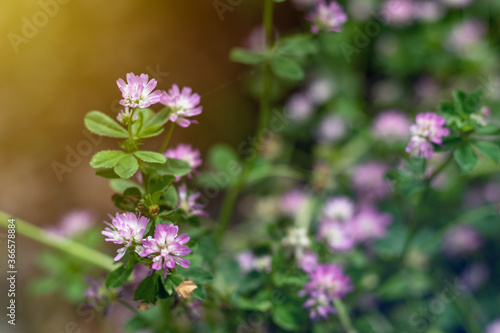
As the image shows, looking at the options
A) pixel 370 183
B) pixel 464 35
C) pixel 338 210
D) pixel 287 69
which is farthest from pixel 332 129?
pixel 287 69

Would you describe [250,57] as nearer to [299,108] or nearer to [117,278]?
[117,278]

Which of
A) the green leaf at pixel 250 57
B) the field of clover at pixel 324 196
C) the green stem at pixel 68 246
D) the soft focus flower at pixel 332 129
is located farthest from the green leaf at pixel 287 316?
the soft focus flower at pixel 332 129

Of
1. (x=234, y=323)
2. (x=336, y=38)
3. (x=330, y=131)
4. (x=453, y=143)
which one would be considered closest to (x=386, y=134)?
(x=330, y=131)

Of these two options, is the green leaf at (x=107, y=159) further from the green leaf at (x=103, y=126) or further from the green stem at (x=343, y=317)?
the green stem at (x=343, y=317)

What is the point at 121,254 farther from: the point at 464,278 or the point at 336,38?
the point at 336,38

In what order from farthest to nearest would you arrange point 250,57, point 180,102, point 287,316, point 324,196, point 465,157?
1. point 324,196
2. point 250,57
3. point 287,316
4. point 465,157
5. point 180,102
